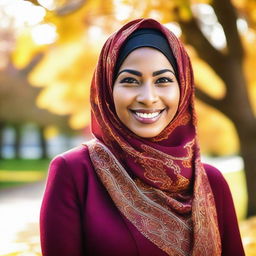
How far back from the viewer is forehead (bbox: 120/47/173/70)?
2.05m

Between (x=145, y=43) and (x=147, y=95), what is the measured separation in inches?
8.0

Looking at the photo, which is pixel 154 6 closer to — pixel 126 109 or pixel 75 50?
pixel 126 109

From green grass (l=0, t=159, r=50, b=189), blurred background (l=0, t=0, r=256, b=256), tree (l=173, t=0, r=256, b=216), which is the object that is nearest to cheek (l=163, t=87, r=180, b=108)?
blurred background (l=0, t=0, r=256, b=256)

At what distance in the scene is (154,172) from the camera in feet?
6.97

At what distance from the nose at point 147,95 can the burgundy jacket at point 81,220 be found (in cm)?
35

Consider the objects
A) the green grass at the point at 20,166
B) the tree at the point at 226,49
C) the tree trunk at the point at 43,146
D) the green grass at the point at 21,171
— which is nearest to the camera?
the tree at the point at 226,49

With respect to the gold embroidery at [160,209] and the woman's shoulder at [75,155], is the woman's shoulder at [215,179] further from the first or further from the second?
the woman's shoulder at [75,155]

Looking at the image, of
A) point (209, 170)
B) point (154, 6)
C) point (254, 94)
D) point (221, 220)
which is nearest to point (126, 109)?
point (209, 170)

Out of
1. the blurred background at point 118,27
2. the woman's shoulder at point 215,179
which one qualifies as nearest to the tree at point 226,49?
the blurred background at point 118,27

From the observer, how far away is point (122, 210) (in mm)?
2047

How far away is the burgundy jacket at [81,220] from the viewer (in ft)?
6.50

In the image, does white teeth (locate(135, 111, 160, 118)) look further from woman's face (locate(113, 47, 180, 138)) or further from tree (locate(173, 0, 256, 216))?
tree (locate(173, 0, 256, 216))

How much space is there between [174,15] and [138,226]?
15.4ft

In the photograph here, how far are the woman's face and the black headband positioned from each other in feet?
0.05
